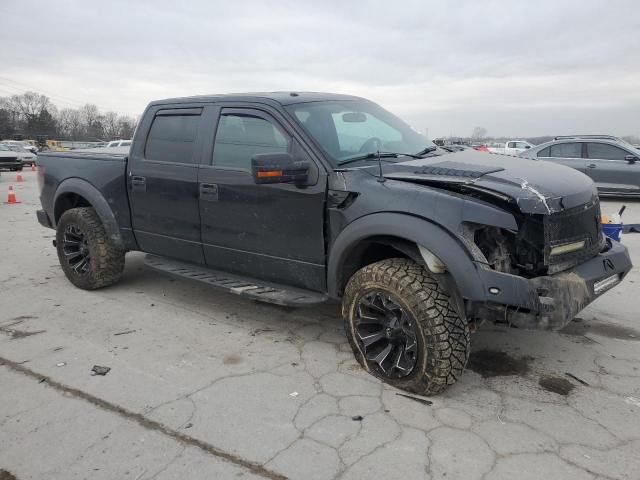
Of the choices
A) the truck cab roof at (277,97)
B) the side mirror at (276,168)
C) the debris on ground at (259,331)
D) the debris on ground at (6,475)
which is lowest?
the debris on ground at (6,475)

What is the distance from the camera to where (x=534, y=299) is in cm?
278

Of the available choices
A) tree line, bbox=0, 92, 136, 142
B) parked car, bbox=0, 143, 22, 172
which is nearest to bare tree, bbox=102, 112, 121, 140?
tree line, bbox=0, 92, 136, 142

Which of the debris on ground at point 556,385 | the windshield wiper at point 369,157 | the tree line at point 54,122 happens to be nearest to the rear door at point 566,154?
the windshield wiper at point 369,157

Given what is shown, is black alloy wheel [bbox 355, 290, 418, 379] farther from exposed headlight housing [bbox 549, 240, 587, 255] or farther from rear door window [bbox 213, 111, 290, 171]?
rear door window [bbox 213, 111, 290, 171]

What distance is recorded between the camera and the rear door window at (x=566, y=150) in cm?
1197

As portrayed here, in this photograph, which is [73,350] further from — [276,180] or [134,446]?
[276,180]

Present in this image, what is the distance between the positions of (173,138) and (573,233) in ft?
10.7

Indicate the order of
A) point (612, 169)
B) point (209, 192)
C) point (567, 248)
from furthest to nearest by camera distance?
point (612, 169) < point (209, 192) < point (567, 248)

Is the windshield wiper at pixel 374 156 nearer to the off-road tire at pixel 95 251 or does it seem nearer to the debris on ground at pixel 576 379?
the debris on ground at pixel 576 379

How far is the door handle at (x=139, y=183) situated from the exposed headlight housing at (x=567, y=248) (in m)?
3.37

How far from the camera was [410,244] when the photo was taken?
317 centimetres

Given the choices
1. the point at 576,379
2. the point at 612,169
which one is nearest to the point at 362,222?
the point at 576,379

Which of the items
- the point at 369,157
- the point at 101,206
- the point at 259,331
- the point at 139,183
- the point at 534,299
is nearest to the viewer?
the point at 534,299

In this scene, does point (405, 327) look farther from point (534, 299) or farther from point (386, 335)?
point (534, 299)
